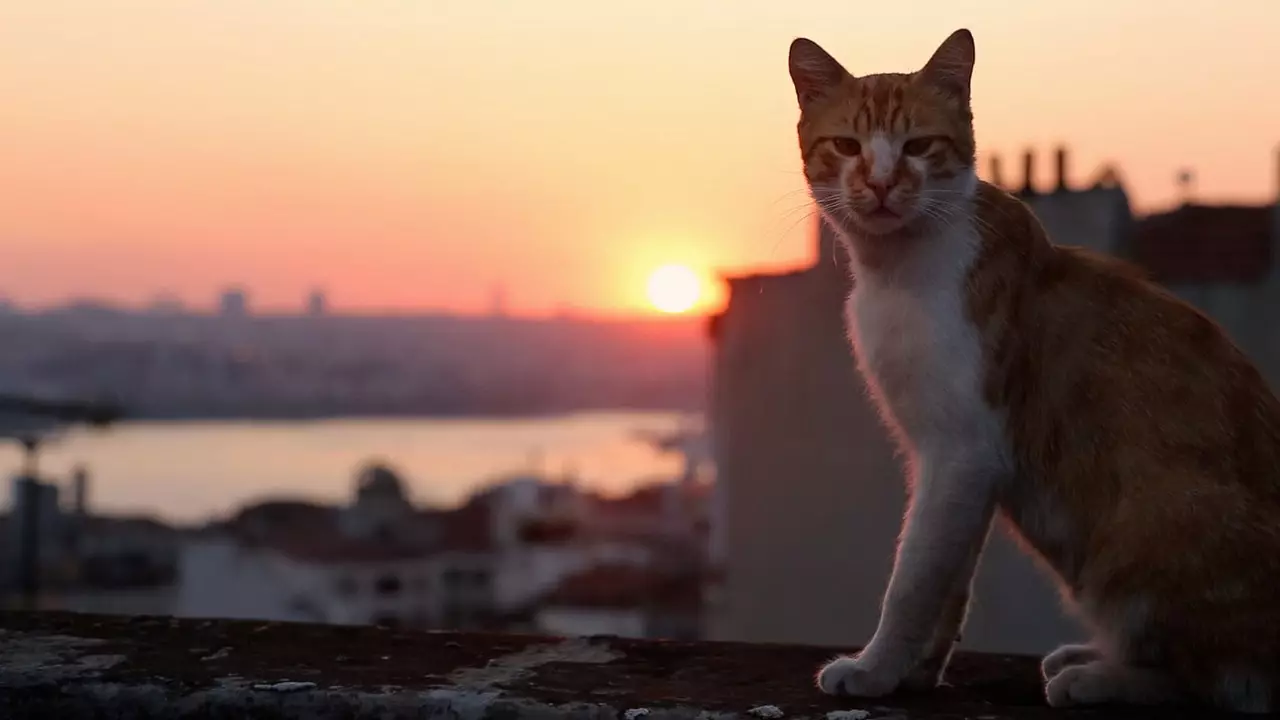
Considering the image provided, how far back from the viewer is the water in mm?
26938

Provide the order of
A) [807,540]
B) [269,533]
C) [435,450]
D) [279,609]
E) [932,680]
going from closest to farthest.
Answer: [932,680] < [807,540] < [279,609] < [269,533] < [435,450]

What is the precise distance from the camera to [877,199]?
6.56 ft

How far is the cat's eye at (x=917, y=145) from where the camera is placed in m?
2.06

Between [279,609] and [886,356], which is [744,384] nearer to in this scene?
[886,356]

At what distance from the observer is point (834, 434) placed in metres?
8.55

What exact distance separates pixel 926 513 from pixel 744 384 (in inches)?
283

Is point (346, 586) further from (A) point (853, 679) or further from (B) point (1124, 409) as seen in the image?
(B) point (1124, 409)

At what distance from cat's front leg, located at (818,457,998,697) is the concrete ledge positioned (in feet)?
0.26

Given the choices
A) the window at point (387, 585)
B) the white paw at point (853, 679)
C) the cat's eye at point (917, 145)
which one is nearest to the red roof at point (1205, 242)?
the cat's eye at point (917, 145)

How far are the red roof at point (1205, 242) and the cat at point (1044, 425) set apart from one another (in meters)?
5.91

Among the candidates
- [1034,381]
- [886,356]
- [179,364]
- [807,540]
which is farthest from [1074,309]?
[179,364]

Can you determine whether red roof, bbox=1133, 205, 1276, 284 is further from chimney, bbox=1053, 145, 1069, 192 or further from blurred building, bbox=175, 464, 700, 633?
blurred building, bbox=175, 464, 700, 633

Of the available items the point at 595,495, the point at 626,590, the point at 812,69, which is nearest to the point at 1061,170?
the point at 812,69

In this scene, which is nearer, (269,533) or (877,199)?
(877,199)
